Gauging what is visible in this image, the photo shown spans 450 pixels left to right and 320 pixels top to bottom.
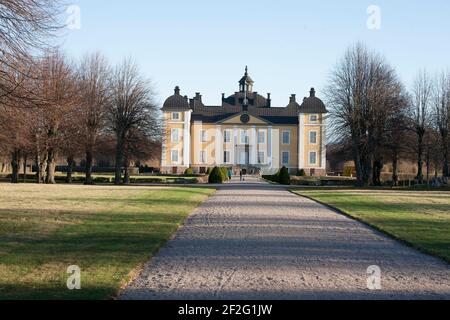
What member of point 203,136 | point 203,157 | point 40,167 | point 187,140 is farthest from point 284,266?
point 203,136

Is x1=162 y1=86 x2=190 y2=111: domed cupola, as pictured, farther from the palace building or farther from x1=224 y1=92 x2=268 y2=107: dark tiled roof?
x1=224 y1=92 x2=268 y2=107: dark tiled roof

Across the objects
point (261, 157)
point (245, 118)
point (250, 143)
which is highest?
point (245, 118)

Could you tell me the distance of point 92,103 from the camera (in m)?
49.4

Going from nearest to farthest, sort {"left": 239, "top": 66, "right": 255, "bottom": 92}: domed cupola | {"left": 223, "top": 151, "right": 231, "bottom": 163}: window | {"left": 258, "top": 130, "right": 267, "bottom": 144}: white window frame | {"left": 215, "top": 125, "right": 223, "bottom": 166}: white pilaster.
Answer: {"left": 215, "top": 125, "right": 223, "bottom": 166}: white pilaster → {"left": 223, "top": 151, "right": 231, "bottom": 163}: window → {"left": 258, "top": 130, "right": 267, "bottom": 144}: white window frame → {"left": 239, "top": 66, "right": 255, "bottom": 92}: domed cupola

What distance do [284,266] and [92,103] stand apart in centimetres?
4184

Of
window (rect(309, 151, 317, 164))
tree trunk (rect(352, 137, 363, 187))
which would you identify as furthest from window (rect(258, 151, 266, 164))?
tree trunk (rect(352, 137, 363, 187))

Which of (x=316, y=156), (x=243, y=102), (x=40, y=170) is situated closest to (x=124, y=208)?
(x=40, y=170)

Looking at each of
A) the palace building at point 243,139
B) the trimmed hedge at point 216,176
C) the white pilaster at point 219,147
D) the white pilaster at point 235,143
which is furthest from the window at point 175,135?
the trimmed hedge at point 216,176

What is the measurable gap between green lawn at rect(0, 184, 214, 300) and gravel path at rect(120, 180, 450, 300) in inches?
16.4

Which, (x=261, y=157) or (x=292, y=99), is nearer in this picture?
(x=261, y=157)

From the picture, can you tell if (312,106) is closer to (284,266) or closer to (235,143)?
(235,143)

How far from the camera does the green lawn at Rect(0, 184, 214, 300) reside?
777 cm

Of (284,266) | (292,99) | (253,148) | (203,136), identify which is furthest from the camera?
(292,99)

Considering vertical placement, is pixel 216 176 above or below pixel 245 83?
below
